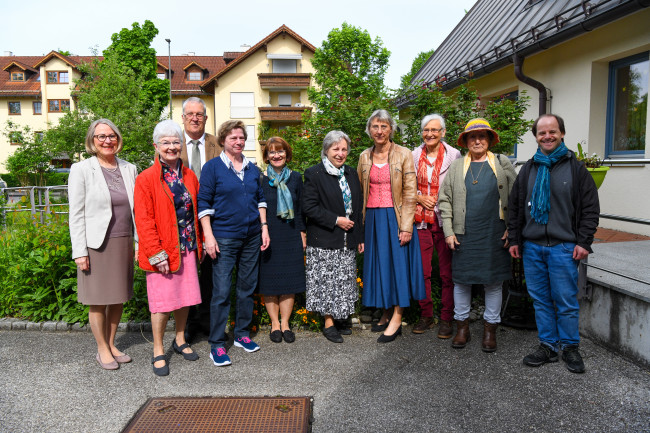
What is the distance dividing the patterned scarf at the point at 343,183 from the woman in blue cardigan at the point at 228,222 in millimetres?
717

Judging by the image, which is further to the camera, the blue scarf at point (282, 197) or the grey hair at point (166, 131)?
the blue scarf at point (282, 197)

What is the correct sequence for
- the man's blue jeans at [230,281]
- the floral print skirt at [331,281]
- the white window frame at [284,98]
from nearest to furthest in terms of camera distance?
the man's blue jeans at [230,281] < the floral print skirt at [331,281] < the white window frame at [284,98]

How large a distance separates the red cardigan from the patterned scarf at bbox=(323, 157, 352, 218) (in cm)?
153

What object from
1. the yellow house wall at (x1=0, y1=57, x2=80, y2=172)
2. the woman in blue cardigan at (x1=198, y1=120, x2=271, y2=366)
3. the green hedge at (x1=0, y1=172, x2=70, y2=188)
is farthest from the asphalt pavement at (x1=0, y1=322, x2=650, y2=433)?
the yellow house wall at (x1=0, y1=57, x2=80, y2=172)

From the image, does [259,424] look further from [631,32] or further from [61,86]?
[61,86]

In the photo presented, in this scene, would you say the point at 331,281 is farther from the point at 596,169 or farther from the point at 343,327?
the point at 596,169

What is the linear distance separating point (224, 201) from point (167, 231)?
1.91 ft

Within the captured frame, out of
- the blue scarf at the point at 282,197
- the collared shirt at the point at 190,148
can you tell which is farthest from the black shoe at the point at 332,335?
the collared shirt at the point at 190,148

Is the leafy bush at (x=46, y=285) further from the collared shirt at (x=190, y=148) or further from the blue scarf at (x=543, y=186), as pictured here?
the blue scarf at (x=543, y=186)

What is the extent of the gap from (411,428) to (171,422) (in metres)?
1.64

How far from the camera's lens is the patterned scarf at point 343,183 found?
458cm

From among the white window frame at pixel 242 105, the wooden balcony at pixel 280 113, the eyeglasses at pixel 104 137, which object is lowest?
the eyeglasses at pixel 104 137

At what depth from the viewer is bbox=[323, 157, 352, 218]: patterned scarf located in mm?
4578

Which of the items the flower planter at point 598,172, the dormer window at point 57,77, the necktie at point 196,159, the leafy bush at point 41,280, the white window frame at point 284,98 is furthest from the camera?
the dormer window at point 57,77
